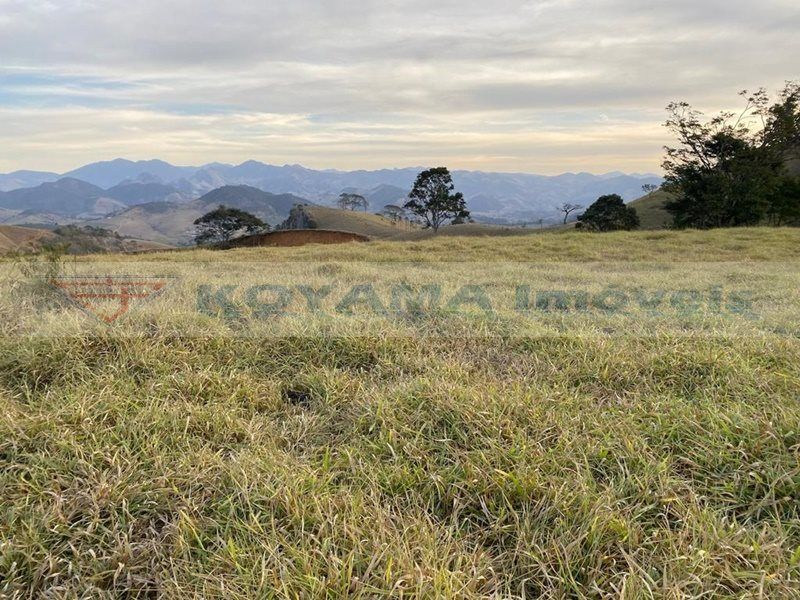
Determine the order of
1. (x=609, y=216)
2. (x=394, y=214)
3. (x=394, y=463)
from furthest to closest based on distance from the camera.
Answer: (x=394, y=214) → (x=609, y=216) → (x=394, y=463)

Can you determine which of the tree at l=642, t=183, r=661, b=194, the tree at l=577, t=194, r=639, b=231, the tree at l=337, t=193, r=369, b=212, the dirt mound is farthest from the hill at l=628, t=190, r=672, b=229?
the tree at l=337, t=193, r=369, b=212

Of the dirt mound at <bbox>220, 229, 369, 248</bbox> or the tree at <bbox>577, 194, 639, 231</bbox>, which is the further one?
the tree at <bbox>577, 194, 639, 231</bbox>

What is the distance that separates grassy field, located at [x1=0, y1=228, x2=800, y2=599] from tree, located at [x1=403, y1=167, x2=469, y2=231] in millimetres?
46682

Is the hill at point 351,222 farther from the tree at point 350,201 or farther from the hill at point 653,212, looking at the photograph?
the hill at point 653,212

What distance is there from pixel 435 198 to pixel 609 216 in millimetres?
22143

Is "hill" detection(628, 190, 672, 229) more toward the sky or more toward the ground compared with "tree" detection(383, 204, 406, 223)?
more toward the ground

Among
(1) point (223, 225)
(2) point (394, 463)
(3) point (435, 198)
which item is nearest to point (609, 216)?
(3) point (435, 198)

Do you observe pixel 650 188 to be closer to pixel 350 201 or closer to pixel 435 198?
pixel 435 198

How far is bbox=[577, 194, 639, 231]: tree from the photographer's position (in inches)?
1206

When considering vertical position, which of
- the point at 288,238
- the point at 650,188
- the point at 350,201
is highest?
the point at 350,201

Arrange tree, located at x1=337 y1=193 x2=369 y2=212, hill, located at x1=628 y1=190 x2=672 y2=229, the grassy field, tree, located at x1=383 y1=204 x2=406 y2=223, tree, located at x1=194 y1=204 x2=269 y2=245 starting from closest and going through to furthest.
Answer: the grassy field → hill, located at x1=628 y1=190 x2=672 y2=229 → tree, located at x1=194 y1=204 x2=269 y2=245 → tree, located at x1=383 y1=204 x2=406 y2=223 → tree, located at x1=337 y1=193 x2=369 y2=212

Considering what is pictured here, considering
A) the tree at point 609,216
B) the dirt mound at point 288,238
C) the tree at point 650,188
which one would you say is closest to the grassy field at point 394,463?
the dirt mound at point 288,238

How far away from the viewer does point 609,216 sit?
3097 cm

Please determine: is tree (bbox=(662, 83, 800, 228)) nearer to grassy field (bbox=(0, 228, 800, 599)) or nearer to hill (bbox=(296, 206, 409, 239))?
grassy field (bbox=(0, 228, 800, 599))
